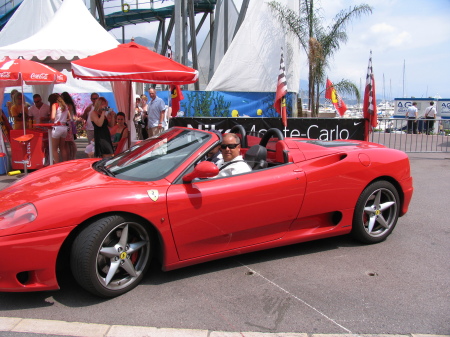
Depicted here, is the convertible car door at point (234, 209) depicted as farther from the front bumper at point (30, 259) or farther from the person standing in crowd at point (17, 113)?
the person standing in crowd at point (17, 113)

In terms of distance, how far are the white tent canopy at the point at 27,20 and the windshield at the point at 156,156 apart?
51.2 feet

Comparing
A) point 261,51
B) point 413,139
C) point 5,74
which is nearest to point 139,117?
point 5,74

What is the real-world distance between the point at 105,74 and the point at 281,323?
5373mm

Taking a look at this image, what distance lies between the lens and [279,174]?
3.73 m

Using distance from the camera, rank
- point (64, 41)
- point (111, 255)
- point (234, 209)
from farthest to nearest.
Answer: point (64, 41) < point (234, 209) < point (111, 255)

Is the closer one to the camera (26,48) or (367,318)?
(367,318)

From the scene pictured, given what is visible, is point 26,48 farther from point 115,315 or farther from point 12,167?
point 115,315

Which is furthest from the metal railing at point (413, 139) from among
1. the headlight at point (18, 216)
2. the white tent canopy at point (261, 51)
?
the headlight at point (18, 216)

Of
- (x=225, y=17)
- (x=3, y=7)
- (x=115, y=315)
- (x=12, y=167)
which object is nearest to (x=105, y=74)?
(x=12, y=167)

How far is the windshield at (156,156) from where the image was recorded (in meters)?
3.54

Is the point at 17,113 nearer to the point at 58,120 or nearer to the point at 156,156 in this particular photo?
the point at 58,120

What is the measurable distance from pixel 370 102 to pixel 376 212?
6.15 metres

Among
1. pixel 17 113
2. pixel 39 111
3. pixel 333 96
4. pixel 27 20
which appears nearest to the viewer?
pixel 17 113

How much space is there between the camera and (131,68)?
23.1 ft
